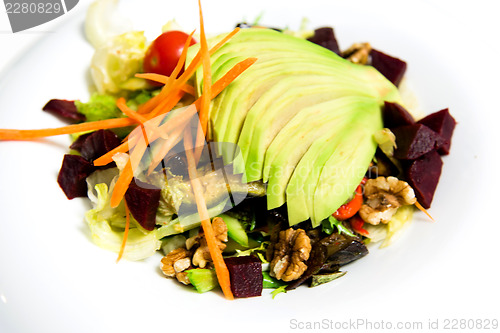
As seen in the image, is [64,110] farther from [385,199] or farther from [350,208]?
[385,199]

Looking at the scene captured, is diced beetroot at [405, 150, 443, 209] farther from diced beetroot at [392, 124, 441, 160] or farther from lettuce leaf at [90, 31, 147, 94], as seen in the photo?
lettuce leaf at [90, 31, 147, 94]

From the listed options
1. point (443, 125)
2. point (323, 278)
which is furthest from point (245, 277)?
point (443, 125)

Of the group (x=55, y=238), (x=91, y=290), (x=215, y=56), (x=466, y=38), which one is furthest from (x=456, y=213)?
(x=55, y=238)

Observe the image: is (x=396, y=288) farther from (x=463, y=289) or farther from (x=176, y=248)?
(x=176, y=248)

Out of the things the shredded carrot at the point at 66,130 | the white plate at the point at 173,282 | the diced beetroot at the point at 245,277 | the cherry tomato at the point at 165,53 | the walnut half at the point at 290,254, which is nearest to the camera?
the white plate at the point at 173,282

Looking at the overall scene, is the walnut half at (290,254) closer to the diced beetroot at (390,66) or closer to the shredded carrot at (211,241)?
the shredded carrot at (211,241)

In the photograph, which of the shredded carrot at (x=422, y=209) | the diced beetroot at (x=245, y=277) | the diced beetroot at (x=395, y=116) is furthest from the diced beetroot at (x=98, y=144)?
the shredded carrot at (x=422, y=209)
